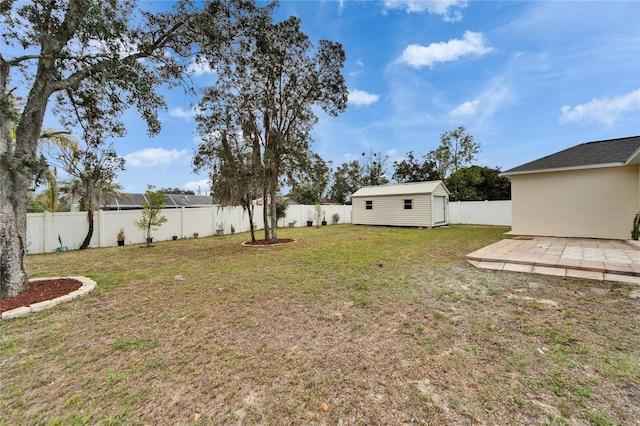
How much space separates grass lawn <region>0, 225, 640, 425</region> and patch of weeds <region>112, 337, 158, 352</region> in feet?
0.06

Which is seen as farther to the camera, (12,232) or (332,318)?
(12,232)

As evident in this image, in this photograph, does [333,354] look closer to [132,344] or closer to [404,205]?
[132,344]

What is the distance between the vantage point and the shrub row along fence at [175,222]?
28.6ft

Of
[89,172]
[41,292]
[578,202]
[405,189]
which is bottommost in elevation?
[41,292]

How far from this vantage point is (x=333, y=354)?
7.91 ft

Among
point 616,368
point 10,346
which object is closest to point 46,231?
point 10,346

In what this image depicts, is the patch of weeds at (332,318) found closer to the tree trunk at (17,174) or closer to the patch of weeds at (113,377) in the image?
the patch of weeds at (113,377)

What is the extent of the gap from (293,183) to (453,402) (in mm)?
8801

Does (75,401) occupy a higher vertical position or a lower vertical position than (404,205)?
lower

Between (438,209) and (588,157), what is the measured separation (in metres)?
6.77

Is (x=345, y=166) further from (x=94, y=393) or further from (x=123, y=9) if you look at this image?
(x=94, y=393)

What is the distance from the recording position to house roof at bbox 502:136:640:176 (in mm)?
8156

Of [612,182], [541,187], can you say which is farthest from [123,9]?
[612,182]

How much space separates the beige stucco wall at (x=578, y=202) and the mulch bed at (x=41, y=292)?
13139 millimetres
